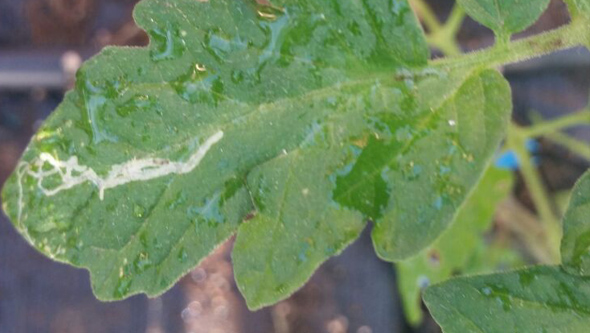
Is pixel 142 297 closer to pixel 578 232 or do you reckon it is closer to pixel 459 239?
pixel 459 239

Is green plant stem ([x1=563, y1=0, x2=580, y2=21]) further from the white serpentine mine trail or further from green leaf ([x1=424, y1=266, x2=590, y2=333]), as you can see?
the white serpentine mine trail

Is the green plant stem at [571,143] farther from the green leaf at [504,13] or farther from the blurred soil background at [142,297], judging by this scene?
the green leaf at [504,13]

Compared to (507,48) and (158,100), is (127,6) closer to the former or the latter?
(158,100)

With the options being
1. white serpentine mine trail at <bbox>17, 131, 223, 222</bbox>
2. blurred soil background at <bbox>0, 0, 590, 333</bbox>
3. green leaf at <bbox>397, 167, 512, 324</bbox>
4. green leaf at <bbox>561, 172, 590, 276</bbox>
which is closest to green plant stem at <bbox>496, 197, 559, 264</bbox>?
blurred soil background at <bbox>0, 0, 590, 333</bbox>

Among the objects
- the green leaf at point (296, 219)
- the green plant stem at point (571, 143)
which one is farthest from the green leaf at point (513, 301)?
the green plant stem at point (571, 143)

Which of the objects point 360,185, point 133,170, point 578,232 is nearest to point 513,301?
point 578,232

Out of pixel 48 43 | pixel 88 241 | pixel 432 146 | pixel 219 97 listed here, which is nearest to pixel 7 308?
pixel 48 43
